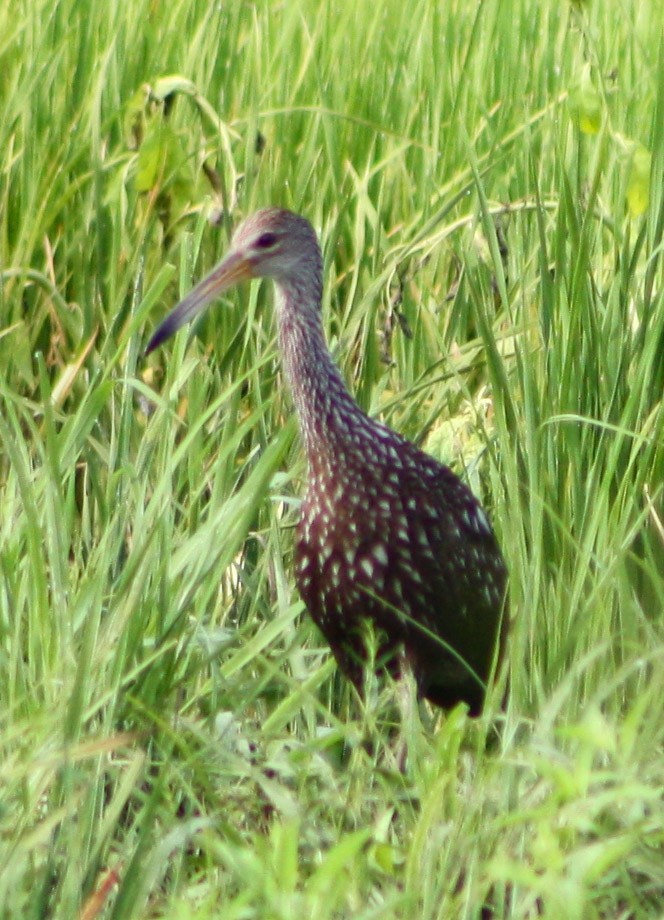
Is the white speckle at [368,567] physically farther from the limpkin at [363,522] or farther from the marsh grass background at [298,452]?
the marsh grass background at [298,452]

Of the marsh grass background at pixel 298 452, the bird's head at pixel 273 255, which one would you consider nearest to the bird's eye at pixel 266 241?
the bird's head at pixel 273 255

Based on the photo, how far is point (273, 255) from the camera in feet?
11.0

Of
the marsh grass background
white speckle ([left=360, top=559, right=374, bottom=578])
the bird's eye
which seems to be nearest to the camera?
the marsh grass background

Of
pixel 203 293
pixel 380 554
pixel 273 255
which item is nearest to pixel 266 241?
pixel 273 255

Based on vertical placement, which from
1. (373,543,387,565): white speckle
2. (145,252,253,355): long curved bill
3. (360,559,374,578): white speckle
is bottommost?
(360,559,374,578): white speckle

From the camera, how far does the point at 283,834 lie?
5.83 feet

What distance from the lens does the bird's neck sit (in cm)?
323

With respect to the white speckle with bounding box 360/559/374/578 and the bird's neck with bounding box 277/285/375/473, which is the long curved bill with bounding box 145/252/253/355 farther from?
the white speckle with bounding box 360/559/374/578

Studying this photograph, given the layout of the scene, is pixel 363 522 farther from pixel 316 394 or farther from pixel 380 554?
pixel 316 394

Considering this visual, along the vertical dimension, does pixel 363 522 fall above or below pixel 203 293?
below

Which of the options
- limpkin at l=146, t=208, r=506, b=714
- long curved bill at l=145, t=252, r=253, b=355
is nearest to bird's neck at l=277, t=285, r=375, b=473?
limpkin at l=146, t=208, r=506, b=714

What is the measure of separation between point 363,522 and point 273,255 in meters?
0.56

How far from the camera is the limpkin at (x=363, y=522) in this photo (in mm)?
3121

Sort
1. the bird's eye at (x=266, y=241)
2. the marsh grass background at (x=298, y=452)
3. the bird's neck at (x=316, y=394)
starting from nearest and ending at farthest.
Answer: the marsh grass background at (x=298, y=452), the bird's neck at (x=316, y=394), the bird's eye at (x=266, y=241)
